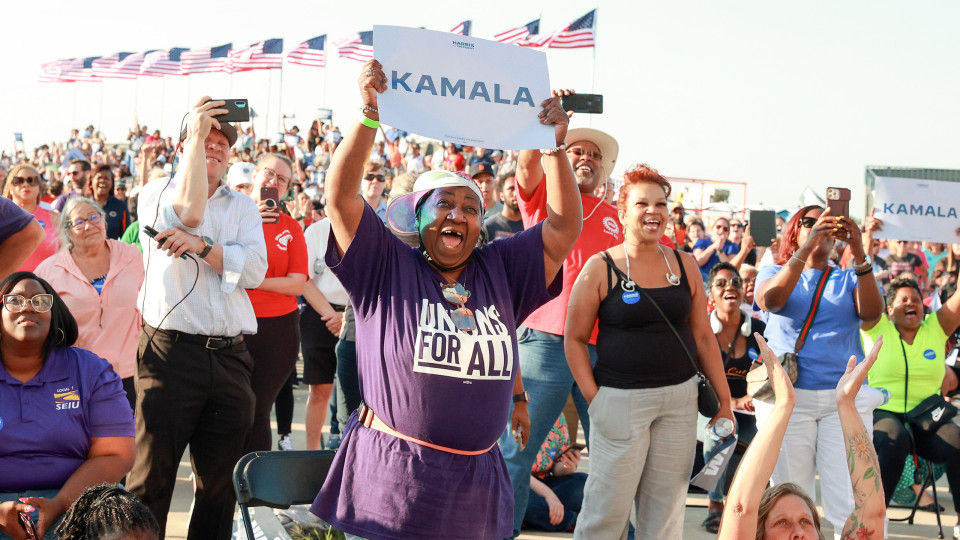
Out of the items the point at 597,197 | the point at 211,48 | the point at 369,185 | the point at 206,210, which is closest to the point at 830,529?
the point at 597,197

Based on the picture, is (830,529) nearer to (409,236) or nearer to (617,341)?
(617,341)

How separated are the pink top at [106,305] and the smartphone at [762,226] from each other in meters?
4.52

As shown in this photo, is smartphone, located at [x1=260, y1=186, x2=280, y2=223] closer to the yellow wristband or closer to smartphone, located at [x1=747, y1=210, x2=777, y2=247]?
the yellow wristband

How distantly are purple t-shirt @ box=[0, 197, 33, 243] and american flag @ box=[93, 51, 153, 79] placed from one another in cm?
3787

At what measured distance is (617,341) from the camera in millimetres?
4371

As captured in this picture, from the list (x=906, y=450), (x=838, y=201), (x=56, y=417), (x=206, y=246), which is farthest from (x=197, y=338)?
(x=906, y=450)

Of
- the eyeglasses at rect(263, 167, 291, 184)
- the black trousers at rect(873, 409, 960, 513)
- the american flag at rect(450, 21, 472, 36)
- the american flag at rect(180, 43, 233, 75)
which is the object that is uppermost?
the american flag at rect(180, 43, 233, 75)

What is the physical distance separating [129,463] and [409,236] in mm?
1510

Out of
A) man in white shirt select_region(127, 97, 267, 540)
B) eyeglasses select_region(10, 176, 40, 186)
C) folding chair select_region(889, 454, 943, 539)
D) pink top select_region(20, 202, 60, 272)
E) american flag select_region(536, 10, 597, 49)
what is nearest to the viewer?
man in white shirt select_region(127, 97, 267, 540)

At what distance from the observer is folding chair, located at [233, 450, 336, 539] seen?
3088 millimetres

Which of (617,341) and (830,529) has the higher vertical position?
(617,341)

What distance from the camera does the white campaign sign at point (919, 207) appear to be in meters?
7.15

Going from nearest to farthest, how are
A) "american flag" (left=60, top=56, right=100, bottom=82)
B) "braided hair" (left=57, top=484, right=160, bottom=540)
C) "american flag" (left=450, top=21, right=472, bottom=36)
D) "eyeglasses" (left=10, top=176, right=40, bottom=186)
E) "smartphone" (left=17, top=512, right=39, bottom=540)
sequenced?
"braided hair" (left=57, top=484, right=160, bottom=540) < "smartphone" (left=17, top=512, right=39, bottom=540) < "eyeglasses" (left=10, top=176, right=40, bottom=186) < "american flag" (left=450, top=21, right=472, bottom=36) < "american flag" (left=60, top=56, right=100, bottom=82)

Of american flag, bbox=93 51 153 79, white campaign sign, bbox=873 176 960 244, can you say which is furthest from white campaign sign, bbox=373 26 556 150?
american flag, bbox=93 51 153 79
